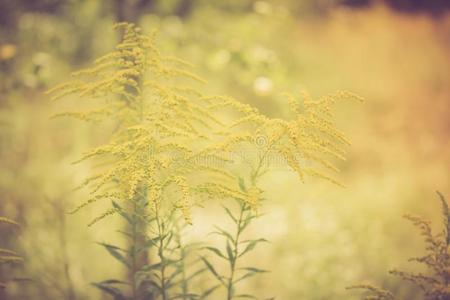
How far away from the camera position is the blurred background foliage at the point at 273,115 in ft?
16.5

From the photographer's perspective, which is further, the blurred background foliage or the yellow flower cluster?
the blurred background foliage

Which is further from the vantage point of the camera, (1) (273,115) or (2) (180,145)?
(1) (273,115)

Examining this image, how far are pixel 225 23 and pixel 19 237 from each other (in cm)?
332

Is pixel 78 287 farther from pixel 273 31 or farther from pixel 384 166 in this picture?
pixel 384 166

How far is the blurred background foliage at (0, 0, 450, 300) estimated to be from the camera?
5.02m

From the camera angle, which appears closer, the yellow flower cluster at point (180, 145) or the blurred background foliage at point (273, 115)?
the yellow flower cluster at point (180, 145)

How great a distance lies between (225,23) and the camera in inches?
237

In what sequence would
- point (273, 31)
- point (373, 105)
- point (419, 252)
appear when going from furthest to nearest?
point (373, 105), point (273, 31), point (419, 252)

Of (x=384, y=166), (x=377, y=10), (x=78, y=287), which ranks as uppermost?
(x=377, y=10)

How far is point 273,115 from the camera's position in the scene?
8352 mm

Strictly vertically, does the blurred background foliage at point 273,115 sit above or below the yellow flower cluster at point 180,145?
above

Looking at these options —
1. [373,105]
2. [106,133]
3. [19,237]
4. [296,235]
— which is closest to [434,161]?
[373,105]

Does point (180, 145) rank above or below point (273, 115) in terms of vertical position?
below

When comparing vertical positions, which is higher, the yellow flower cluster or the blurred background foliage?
the blurred background foliage
